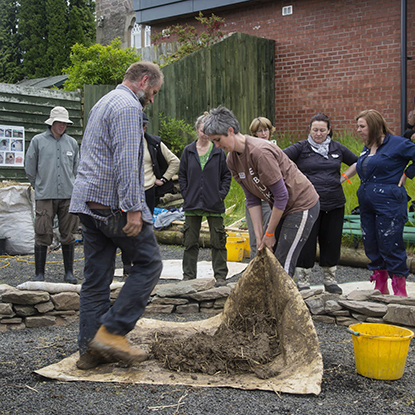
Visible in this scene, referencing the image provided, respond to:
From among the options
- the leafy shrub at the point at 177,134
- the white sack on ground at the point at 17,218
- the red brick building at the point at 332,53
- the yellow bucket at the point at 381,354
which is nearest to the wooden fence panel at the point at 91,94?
the leafy shrub at the point at 177,134

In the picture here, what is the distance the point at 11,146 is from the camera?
8.78 metres

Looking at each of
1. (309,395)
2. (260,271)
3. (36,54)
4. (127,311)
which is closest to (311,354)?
(309,395)

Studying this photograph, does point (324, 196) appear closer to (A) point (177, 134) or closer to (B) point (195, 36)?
(A) point (177, 134)

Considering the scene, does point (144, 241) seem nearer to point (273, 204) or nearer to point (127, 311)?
point (127, 311)

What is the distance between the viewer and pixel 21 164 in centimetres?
884

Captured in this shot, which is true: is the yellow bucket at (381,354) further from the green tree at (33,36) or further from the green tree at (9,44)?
the green tree at (9,44)

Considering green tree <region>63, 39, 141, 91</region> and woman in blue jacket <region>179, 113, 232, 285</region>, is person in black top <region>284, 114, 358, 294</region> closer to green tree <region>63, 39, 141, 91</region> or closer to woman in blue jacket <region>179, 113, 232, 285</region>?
woman in blue jacket <region>179, 113, 232, 285</region>

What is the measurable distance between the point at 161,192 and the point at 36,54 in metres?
21.5

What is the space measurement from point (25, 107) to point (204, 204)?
5224 mm

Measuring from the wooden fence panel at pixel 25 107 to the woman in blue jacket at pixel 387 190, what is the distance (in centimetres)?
624

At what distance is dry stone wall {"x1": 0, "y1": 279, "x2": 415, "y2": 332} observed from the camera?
13.3ft

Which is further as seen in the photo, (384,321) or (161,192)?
(161,192)

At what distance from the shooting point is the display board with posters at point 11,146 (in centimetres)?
867

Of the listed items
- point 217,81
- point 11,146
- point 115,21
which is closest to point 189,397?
point 11,146
